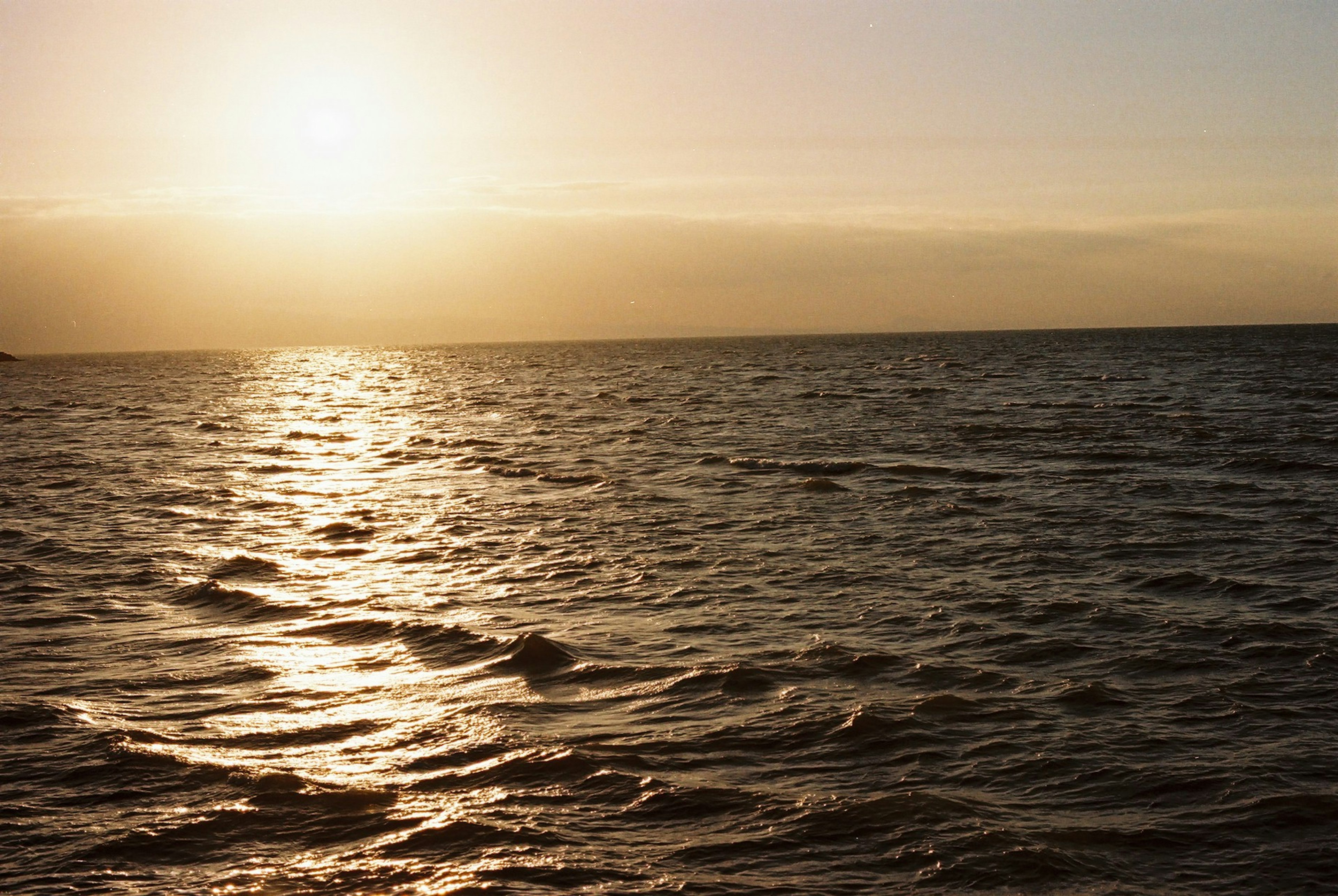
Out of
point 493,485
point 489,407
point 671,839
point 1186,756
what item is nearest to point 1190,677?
point 1186,756

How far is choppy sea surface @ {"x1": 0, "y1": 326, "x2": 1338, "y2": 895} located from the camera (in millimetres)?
6836

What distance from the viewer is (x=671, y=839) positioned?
701cm

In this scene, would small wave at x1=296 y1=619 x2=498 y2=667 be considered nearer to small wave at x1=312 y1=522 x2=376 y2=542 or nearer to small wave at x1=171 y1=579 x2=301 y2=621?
small wave at x1=171 y1=579 x2=301 y2=621

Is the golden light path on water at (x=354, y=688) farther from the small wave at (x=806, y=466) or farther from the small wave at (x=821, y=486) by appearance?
the small wave at (x=806, y=466)

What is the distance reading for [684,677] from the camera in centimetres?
1028

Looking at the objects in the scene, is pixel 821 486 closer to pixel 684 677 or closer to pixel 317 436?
pixel 684 677

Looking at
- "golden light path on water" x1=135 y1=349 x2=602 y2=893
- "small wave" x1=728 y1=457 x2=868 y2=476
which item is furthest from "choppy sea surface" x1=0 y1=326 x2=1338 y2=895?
"small wave" x1=728 y1=457 x2=868 y2=476

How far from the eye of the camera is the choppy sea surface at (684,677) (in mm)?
6836

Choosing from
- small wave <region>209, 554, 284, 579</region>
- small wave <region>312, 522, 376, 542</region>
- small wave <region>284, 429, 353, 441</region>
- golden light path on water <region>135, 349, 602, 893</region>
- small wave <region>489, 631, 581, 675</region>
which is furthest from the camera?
small wave <region>284, 429, 353, 441</region>

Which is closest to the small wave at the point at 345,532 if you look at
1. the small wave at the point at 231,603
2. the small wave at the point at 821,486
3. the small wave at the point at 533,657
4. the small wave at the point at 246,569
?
the small wave at the point at 246,569

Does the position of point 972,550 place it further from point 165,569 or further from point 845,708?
point 165,569

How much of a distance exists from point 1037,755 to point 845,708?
5.38 ft

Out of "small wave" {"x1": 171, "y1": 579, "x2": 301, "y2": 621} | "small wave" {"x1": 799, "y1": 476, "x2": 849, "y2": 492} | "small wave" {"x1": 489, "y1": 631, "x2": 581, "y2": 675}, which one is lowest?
"small wave" {"x1": 171, "y1": 579, "x2": 301, "y2": 621}

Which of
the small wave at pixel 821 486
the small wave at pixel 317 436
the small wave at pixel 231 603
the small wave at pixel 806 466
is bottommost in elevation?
the small wave at pixel 231 603
